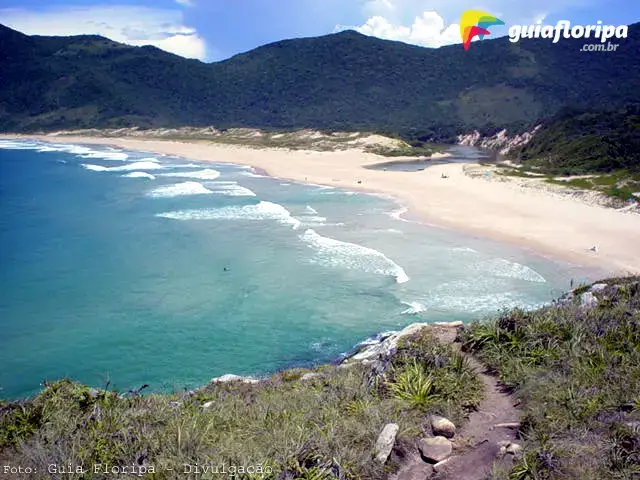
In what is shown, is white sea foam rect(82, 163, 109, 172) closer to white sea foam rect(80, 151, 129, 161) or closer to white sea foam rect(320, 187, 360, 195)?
white sea foam rect(80, 151, 129, 161)

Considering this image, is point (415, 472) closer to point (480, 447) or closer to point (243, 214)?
point (480, 447)

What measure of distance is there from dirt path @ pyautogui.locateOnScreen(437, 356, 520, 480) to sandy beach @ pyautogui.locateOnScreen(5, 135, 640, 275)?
51.5ft

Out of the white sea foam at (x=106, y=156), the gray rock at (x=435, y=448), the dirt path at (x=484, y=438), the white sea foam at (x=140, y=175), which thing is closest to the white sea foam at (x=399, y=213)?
the dirt path at (x=484, y=438)

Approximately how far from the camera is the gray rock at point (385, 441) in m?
5.41

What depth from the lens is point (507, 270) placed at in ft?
65.4

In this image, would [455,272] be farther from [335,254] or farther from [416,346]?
[416,346]

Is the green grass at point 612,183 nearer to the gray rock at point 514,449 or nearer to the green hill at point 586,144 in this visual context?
the green hill at point 586,144

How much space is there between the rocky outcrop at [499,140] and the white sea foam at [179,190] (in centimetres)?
4672

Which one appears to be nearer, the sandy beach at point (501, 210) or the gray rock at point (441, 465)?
the gray rock at point (441, 465)

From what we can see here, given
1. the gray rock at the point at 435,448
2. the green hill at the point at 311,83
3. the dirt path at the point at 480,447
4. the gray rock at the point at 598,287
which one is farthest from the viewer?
the green hill at the point at 311,83

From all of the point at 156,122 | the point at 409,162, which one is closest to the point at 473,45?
the point at 156,122

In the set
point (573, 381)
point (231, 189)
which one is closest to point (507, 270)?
point (573, 381)

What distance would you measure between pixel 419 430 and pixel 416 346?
8.52 feet

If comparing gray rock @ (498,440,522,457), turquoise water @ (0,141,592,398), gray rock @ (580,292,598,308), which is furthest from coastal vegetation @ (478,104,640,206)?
gray rock @ (498,440,522,457)
